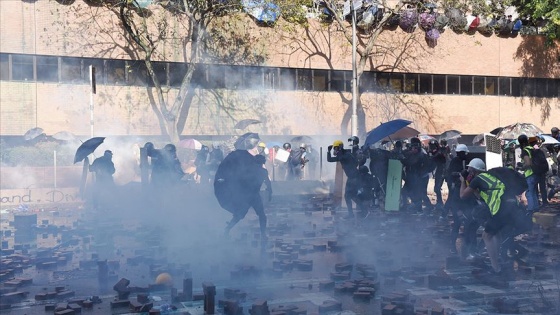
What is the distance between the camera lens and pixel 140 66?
26.0 metres

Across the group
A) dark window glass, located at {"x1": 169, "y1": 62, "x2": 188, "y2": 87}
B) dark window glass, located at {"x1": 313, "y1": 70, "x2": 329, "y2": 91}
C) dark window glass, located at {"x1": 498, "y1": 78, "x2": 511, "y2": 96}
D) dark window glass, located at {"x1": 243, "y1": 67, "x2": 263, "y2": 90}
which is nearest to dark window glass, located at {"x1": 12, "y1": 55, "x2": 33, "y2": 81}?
dark window glass, located at {"x1": 169, "y1": 62, "x2": 188, "y2": 87}

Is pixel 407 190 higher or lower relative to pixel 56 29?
lower

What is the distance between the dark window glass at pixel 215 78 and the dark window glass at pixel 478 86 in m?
13.2

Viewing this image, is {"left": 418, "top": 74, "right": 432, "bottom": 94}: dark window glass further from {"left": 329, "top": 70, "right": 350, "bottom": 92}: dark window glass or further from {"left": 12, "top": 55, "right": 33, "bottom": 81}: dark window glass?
{"left": 12, "top": 55, "right": 33, "bottom": 81}: dark window glass

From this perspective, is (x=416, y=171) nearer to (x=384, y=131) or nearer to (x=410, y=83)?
(x=384, y=131)

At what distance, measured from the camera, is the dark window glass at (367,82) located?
30109 mm

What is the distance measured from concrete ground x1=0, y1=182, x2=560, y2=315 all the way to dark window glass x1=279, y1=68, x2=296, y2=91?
14825 millimetres

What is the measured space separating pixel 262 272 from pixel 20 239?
5326 millimetres

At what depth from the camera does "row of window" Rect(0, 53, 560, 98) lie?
79.5ft

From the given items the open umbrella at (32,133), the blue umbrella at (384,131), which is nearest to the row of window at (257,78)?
the open umbrella at (32,133)

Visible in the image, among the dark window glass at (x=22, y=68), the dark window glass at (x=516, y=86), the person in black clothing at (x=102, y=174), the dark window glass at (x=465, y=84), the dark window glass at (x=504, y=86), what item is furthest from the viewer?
the dark window glass at (x=516, y=86)

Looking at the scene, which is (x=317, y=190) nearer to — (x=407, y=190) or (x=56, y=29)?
(x=407, y=190)

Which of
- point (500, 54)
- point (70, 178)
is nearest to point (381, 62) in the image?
point (500, 54)

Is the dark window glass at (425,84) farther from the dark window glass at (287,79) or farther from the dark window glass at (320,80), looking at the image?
the dark window glass at (287,79)
